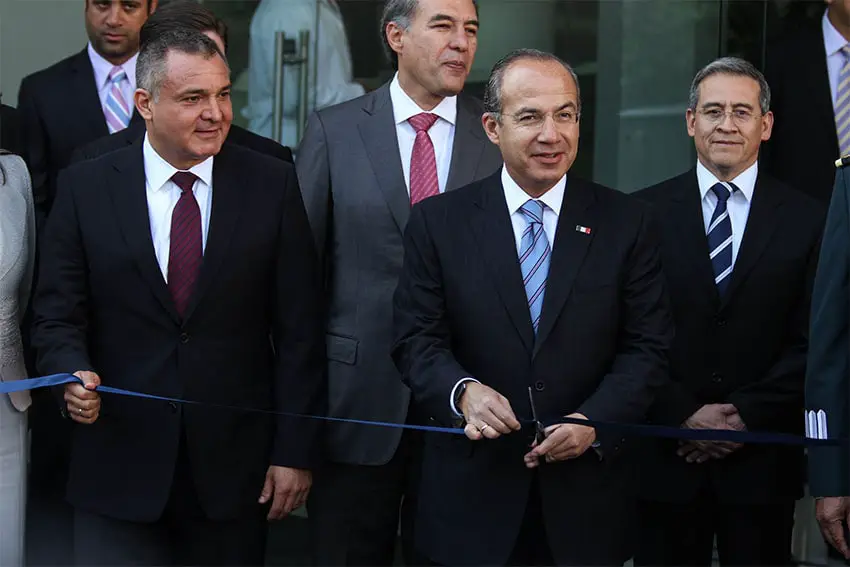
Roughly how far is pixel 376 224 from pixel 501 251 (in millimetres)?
773

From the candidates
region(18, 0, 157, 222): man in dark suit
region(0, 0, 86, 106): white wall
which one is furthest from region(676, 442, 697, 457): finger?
region(0, 0, 86, 106): white wall

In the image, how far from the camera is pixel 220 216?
4.41 meters

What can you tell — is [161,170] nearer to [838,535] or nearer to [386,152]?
[386,152]

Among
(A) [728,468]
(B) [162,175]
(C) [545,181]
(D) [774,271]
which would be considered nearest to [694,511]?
(A) [728,468]

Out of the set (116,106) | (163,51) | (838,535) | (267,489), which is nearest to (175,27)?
(163,51)

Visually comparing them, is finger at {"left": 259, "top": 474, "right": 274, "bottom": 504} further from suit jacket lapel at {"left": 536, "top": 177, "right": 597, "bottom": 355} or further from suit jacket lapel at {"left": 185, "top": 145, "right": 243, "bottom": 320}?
suit jacket lapel at {"left": 536, "top": 177, "right": 597, "bottom": 355}

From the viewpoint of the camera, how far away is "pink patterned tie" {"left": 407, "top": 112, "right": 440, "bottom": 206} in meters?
4.83

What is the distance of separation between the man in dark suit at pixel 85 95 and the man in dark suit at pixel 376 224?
3.59 ft

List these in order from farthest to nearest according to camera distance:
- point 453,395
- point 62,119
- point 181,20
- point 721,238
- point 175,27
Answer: point 62,119, point 181,20, point 175,27, point 721,238, point 453,395

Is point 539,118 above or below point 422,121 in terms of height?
below

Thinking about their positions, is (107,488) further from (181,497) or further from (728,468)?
(728,468)

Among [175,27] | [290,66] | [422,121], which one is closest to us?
[422,121]

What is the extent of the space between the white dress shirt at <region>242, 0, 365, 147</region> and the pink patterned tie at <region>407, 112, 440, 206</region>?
1.92 meters

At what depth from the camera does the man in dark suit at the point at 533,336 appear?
4031mm
